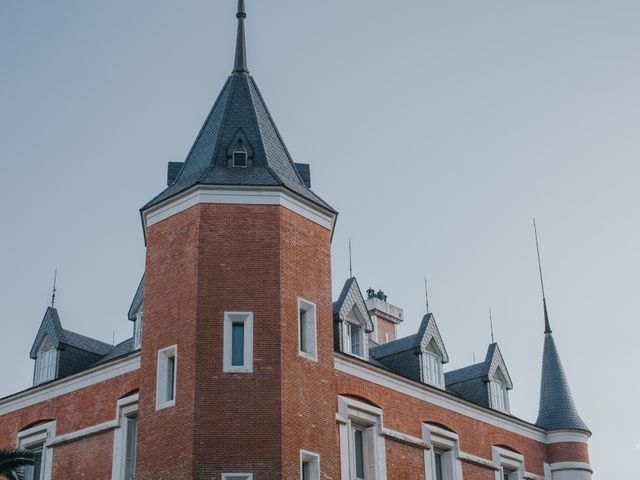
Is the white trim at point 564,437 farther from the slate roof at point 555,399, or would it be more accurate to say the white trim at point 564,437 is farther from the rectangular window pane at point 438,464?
the rectangular window pane at point 438,464

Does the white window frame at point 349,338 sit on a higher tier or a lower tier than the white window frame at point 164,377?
higher

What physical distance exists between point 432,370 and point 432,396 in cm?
198

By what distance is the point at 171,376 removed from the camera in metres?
33.6

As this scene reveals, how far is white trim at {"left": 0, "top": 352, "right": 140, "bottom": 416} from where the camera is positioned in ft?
122

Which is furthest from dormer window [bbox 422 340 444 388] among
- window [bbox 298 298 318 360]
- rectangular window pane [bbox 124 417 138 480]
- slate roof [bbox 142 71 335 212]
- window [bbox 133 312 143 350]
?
rectangular window pane [bbox 124 417 138 480]

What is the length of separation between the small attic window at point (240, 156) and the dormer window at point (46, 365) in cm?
1042

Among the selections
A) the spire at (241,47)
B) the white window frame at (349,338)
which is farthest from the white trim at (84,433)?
the spire at (241,47)

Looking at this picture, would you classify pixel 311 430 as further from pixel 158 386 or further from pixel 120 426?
pixel 120 426

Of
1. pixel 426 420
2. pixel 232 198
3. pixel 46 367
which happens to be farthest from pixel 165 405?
pixel 426 420

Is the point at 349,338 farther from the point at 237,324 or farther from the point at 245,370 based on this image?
the point at 245,370

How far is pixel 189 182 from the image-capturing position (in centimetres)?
3609

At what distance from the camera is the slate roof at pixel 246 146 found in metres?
35.7

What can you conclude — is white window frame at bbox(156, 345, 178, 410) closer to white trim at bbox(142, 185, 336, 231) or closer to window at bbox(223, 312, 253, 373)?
window at bbox(223, 312, 253, 373)

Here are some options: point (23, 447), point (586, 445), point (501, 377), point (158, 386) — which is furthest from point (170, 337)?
point (586, 445)
